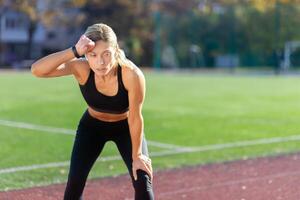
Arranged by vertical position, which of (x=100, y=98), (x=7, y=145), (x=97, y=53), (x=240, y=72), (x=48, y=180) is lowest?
(x=240, y=72)

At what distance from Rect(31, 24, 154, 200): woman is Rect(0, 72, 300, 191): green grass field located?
2.69 meters

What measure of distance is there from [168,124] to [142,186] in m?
9.59

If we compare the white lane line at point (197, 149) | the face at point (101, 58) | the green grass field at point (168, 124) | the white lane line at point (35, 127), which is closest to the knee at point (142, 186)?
the face at point (101, 58)

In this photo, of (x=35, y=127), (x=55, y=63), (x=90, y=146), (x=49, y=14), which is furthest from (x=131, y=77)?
(x=49, y=14)

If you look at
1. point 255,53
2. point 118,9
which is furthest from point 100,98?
point 118,9

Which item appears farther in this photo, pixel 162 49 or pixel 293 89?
pixel 162 49

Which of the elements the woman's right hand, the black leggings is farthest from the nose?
the black leggings

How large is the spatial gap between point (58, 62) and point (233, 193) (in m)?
3.39

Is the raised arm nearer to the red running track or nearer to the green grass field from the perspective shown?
the red running track

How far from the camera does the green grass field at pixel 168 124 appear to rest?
31.5 feet

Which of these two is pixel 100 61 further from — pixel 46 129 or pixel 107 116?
pixel 46 129

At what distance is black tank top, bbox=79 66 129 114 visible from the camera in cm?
506

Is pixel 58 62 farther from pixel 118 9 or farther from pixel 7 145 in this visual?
pixel 118 9

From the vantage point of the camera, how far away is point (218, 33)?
141 feet
